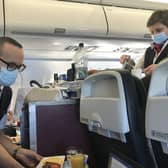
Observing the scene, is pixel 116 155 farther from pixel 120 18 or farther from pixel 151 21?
pixel 120 18

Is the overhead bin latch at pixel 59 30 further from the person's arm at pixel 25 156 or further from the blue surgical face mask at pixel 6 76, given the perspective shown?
the person's arm at pixel 25 156

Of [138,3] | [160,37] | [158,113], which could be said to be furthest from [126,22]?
[158,113]

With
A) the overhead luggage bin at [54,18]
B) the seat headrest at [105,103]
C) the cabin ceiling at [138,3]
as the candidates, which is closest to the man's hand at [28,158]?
the seat headrest at [105,103]

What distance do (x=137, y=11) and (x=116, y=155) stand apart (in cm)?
277

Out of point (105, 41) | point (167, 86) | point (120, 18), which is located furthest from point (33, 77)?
point (167, 86)

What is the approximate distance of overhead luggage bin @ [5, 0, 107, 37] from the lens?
298 centimetres

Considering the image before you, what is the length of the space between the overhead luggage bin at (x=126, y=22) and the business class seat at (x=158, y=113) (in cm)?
254

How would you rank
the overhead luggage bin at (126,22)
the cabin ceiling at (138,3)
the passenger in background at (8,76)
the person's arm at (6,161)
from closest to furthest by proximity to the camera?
the person's arm at (6,161)
the passenger in background at (8,76)
the overhead luggage bin at (126,22)
the cabin ceiling at (138,3)

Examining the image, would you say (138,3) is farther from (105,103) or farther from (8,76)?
(105,103)

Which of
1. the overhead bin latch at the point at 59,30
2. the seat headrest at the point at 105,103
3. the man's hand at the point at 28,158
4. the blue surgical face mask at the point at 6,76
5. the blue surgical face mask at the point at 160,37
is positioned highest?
the overhead bin latch at the point at 59,30

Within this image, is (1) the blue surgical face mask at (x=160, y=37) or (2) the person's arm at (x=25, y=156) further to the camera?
(1) the blue surgical face mask at (x=160, y=37)

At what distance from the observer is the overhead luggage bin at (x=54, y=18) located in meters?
2.98

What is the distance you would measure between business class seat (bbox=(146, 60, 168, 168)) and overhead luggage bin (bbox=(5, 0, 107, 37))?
2340mm

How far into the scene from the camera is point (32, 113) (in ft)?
4.98
